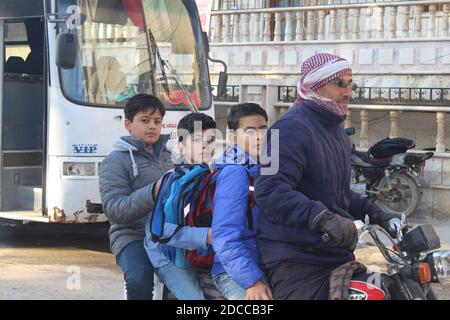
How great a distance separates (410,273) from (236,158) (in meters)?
0.88

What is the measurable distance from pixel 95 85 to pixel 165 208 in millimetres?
4509

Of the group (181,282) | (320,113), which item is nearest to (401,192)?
(181,282)

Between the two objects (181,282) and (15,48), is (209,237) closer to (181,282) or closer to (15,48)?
(181,282)

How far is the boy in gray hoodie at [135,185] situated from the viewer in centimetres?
375

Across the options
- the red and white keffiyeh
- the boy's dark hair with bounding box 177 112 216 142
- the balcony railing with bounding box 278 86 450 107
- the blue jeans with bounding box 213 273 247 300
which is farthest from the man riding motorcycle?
the balcony railing with bounding box 278 86 450 107

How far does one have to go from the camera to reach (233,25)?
48.6 ft

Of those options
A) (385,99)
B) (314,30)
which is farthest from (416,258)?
(314,30)

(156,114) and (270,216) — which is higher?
(156,114)

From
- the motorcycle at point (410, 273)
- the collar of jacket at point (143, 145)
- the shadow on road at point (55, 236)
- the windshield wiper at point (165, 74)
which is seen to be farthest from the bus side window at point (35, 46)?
the motorcycle at point (410, 273)

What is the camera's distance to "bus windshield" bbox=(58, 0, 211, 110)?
7742mm

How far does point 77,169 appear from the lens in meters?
7.56

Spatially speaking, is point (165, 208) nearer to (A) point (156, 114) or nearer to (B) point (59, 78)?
(A) point (156, 114)

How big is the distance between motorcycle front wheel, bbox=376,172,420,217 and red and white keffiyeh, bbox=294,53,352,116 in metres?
7.13

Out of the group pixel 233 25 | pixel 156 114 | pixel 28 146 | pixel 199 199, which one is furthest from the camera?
pixel 233 25
